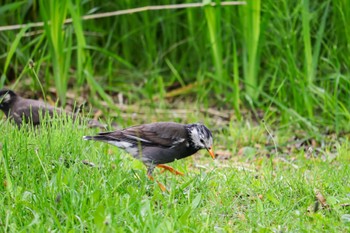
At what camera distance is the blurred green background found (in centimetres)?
870

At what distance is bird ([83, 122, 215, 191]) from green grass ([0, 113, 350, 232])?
0.13 m

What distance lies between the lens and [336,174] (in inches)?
242

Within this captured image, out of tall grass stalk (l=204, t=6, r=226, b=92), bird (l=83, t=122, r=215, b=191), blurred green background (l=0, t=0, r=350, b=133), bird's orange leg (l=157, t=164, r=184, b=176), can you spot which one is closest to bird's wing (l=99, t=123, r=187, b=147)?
bird (l=83, t=122, r=215, b=191)

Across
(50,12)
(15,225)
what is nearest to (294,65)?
(50,12)

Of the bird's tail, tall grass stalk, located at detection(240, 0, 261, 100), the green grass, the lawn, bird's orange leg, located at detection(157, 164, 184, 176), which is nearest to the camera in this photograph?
the green grass

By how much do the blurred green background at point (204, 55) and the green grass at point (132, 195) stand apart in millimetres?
1852

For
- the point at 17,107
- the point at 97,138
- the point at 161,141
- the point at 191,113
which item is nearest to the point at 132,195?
the point at 97,138

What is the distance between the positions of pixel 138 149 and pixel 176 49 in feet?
14.1

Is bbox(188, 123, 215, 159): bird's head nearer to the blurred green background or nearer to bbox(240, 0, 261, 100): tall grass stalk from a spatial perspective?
the blurred green background

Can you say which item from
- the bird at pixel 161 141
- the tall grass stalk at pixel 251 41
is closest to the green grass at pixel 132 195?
the bird at pixel 161 141

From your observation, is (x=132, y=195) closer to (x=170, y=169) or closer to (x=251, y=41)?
(x=170, y=169)

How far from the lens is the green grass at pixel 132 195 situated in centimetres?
475

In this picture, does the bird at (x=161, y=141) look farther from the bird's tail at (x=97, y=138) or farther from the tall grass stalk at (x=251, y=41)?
the tall grass stalk at (x=251, y=41)

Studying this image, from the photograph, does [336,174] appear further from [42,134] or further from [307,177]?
[42,134]
